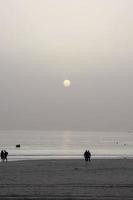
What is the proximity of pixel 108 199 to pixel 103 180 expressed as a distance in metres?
8.06

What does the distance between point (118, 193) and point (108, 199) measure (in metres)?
2.04

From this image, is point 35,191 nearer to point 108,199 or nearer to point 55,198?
point 55,198

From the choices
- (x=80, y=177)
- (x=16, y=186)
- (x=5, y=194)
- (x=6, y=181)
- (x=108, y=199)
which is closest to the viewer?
(x=108, y=199)

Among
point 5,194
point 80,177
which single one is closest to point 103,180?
point 80,177

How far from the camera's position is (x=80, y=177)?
30.3 meters

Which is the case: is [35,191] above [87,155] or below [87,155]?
below

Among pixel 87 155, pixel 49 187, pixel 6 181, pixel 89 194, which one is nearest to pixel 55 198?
pixel 89 194

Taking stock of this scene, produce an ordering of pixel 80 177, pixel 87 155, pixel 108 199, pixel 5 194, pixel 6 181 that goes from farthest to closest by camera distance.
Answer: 1. pixel 87 155
2. pixel 80 177
3. pixel 6 181
4. pixel 5 194
5. pixel 108 199

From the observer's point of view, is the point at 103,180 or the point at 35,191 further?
the point at 103,180

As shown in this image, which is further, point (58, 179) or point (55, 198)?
point (58, 179)

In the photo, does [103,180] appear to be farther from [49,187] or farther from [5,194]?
[5,194]

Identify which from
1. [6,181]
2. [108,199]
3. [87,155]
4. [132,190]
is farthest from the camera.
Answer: [87,155]

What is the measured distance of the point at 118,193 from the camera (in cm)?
2209

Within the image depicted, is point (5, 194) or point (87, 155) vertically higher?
point (87, 155)
